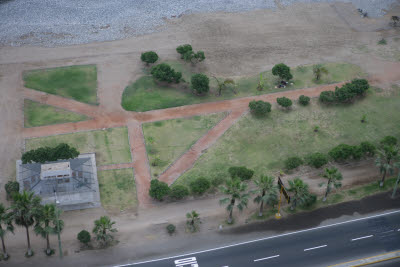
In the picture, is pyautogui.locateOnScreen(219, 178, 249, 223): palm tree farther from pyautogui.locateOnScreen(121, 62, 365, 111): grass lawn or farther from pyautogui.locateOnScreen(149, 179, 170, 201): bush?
pyautogui.locateOnScreen(121, 62, 365, 111): grass lawn

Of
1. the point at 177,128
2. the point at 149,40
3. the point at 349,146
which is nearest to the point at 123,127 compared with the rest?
the point at 177,128

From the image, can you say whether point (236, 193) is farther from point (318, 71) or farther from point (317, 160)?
point (318, 71)

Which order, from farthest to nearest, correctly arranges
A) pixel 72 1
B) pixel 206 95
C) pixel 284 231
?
pixel 72 1
pixel 206 95
pixel 284 231

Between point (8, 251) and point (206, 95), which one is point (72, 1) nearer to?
point (206, 95)

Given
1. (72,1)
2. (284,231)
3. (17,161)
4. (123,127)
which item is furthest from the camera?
(72,1)

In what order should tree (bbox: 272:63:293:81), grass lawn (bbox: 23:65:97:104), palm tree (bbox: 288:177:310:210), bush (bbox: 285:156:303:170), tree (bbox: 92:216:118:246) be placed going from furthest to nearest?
tree (bbox: 272:63:293:81) → grass lawn (bbox: 23:65:97:104) → bush (bbox: 285:156:303:170) → palm tree (bbox: 288:177:310:210) → tree (bbox: 92:216:118:246)

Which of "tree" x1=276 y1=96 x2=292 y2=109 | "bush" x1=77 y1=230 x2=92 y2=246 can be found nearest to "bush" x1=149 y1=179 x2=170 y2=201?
"bush" x1=77 y1=230 x2=92 y2=246
